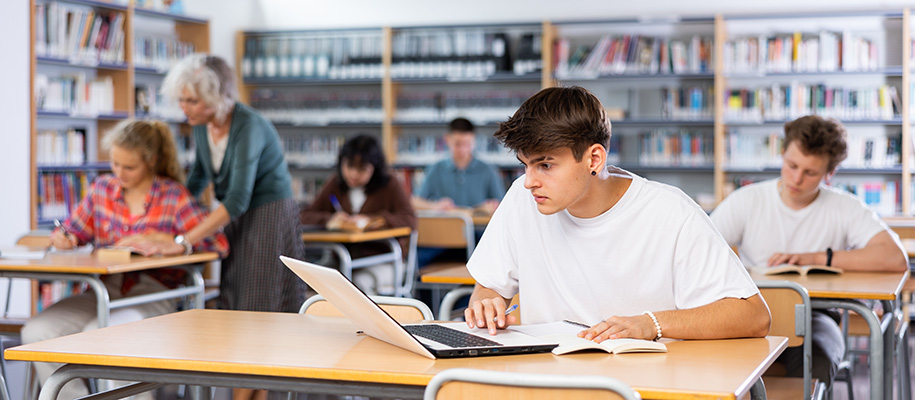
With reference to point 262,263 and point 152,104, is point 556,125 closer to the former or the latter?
point 262,263

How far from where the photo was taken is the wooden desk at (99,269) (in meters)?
2.83

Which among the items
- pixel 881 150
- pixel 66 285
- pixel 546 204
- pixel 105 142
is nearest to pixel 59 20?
pixel 66 285

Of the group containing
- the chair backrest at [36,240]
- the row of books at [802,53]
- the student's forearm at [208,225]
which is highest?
the row of books at [802,53]

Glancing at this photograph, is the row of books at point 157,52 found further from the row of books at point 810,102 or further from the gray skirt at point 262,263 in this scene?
the row of books at point 810,102

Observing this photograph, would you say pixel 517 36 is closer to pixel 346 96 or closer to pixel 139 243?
pixel 346 96

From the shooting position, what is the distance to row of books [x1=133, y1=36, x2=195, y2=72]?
6.36 metres

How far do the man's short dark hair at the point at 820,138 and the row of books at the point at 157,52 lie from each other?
4705 millimetres

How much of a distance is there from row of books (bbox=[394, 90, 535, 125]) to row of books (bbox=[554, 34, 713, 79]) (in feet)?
1.31

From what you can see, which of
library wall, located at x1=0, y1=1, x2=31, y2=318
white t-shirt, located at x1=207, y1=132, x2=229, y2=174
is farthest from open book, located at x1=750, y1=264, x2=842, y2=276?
library wall, located at x1=0, y1=1, x2=31, y2=318

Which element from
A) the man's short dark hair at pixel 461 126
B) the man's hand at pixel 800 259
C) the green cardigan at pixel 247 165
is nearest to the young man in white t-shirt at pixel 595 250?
the man's hand at pixel 800 259

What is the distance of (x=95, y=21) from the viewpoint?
5859mm

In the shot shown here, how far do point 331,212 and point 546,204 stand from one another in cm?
336

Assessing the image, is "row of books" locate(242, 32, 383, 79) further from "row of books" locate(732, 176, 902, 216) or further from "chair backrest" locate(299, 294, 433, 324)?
"chair backrest" locate(299, 294, 433, 324)

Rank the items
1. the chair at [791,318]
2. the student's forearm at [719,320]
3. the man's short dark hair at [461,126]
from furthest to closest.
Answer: the man's short dark hair at [461,126] < the chair at [791,318] < the student's forearm at [719,320]
